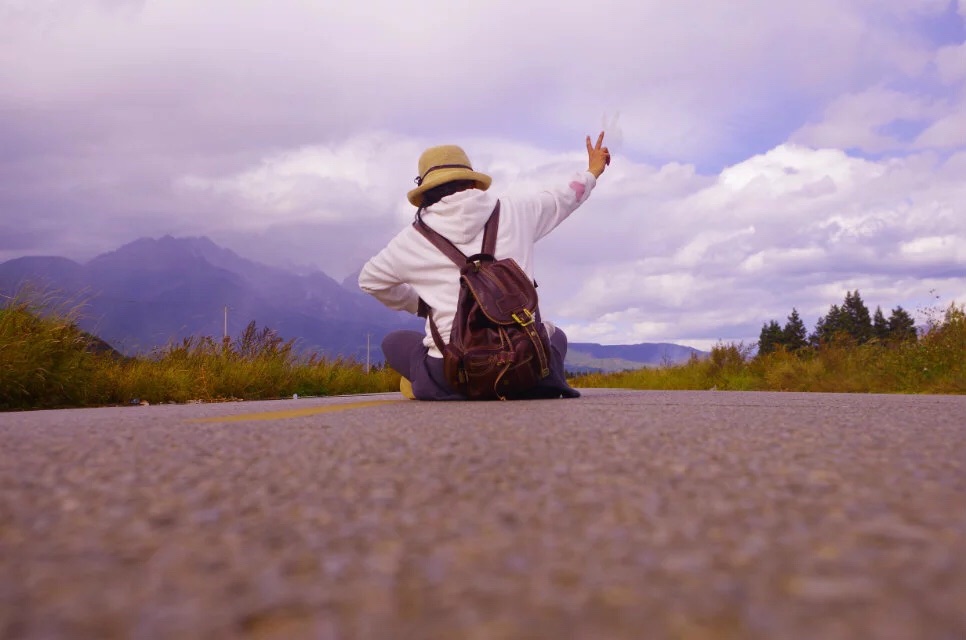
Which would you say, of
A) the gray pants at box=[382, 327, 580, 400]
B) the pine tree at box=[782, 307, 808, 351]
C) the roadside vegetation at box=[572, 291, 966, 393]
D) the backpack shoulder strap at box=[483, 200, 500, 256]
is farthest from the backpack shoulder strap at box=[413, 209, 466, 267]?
the pine tree at box=[782, 307, 808, 351]

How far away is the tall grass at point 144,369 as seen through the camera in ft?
23.7

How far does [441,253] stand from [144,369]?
5790 millimetres

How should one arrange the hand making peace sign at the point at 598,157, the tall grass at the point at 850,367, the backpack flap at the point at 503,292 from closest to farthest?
1. the backpack flap at the point at 503,292
2. the hand making peace sign at the point at 598,157
3. the tall grass at the point at 850,367

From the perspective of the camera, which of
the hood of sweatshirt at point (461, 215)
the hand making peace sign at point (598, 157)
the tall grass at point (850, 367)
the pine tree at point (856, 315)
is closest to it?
the hood of sweatshirt at point (461, 215)

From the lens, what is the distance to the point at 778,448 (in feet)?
6.63

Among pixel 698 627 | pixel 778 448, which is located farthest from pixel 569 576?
pixel 778 448

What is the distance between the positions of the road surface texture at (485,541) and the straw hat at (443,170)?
12.1 ft

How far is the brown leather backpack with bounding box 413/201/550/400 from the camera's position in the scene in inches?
180

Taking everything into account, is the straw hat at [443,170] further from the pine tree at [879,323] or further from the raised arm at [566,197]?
the pine tree at [879,323]

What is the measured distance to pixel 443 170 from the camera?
565 centimetres

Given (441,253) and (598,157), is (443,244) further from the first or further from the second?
(598,157)

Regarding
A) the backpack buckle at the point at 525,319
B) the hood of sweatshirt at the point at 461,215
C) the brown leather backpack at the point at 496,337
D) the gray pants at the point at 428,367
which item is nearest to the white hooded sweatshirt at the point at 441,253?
the hood of sweatshirt at the point at 461,215

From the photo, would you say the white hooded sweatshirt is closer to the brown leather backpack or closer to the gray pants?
the gray pants

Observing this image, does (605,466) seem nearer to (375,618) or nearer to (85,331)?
(375,618)
